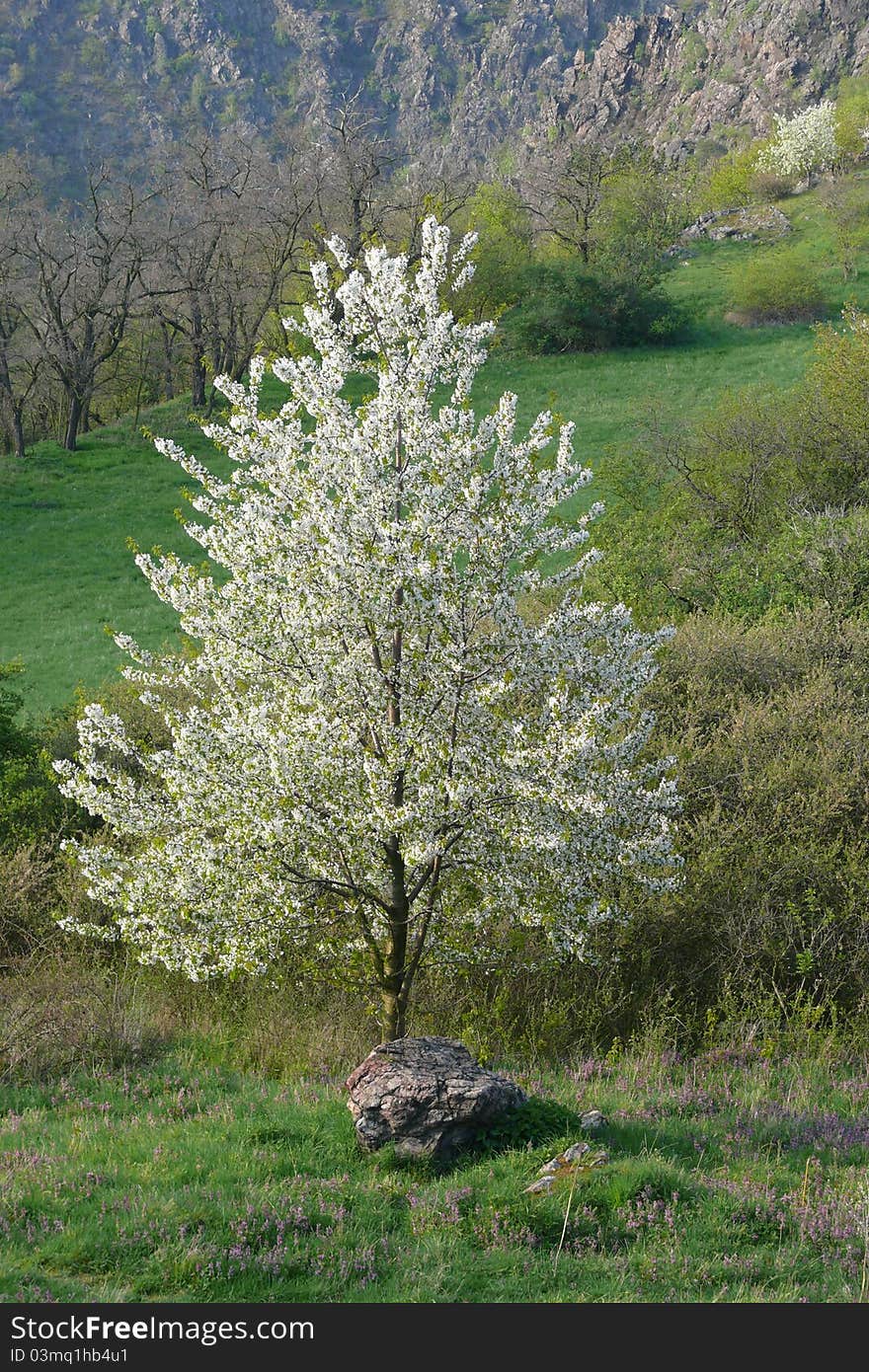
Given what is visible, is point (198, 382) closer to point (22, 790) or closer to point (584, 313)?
point (584, 313)

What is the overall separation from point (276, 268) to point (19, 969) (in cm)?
4189

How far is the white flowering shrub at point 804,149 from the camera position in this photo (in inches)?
3211

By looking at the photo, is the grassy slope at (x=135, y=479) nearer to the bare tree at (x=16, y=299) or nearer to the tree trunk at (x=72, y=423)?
the tree trunk at (x=72, y=423)

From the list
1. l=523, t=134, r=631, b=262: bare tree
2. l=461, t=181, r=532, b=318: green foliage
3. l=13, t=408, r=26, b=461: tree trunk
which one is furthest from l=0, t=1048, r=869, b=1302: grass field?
l=523, t=134, r=631, b=262: bare tree

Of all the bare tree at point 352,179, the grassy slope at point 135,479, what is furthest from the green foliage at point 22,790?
the bare tree at point 352,179

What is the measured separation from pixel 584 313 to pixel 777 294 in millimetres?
9943

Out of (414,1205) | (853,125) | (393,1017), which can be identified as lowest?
(414,1205)

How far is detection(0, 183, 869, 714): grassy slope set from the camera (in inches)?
1139

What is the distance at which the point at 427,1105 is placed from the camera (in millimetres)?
7316

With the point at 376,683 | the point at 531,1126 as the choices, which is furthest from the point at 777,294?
the point at 531,1126

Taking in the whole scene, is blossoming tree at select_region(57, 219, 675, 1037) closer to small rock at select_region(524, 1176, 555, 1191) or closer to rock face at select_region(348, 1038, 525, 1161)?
rock face at select_region(348, 1038, 525, 1161)

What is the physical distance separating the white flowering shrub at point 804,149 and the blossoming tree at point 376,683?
285 ft

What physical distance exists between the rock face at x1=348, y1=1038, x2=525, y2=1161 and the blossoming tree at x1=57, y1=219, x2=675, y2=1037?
149 cm

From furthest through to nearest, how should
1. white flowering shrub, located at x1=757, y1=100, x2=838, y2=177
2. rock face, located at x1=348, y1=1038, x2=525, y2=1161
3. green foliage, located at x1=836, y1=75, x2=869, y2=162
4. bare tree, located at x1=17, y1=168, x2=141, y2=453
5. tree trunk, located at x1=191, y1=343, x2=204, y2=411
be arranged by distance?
green foliage, located at x1=836, y1=75, x2=869, y2=162
white flowering shrub, located at x1=757, y1=100, x2=838, y2=177
tree trunk, located at x1=191, y1=343, x2=204, y2=411
bare tree, located at x1=17, y1=168, x2=141, y2=453
rock face, located at x1=348, y1=1038, x2=525, y2=1161
